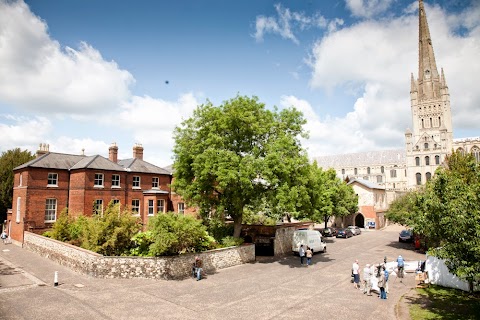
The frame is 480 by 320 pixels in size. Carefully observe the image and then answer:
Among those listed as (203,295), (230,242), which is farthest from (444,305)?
(230,242)

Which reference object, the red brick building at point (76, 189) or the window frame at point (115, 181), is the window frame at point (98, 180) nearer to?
the red brick building at point (76, 189)

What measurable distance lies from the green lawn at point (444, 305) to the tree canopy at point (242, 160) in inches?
368

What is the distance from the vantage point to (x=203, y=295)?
1620 cm

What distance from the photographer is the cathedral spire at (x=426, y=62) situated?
104 m

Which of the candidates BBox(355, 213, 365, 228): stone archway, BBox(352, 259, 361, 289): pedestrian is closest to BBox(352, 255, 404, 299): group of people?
BBox(352, 259, 361, 289): pedestrian

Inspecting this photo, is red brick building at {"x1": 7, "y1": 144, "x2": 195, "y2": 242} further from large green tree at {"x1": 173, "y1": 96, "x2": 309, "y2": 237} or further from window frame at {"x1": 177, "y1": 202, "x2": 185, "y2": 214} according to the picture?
large green tree at {"x1": 173, "y1": 96, "x2": 309, "y2": 237}

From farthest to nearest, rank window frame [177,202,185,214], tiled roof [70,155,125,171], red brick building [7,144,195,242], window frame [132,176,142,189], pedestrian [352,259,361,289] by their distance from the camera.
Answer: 1. window frame [177,202,185,214]
2. window frame [132,176,142,189]
3. tiled roof [70,155,125,171]
4. red brick building [7,144,195,242]
5. pedestrian [352,259,361,289]

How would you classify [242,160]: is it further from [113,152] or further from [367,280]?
[113,152]

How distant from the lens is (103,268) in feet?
62.6

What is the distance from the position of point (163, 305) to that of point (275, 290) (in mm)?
6312

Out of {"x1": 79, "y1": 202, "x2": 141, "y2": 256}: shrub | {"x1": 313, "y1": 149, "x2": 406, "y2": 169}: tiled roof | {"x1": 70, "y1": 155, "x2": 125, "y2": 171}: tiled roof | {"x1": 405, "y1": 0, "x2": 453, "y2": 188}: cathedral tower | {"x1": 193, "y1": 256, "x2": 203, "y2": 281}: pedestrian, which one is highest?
{"x1": 405, "y1": 0, "x2": 453, "y2": 188}: cathedral tower

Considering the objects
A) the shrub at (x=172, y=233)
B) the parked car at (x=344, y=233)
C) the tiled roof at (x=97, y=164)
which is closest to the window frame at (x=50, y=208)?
the tiled roof at (x=97, y=164)

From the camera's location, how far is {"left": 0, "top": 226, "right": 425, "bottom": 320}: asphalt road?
13555 millimetres

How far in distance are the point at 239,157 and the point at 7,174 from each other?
37.5 m
